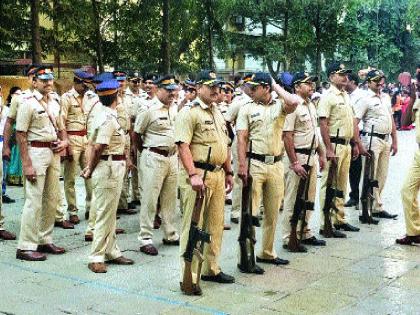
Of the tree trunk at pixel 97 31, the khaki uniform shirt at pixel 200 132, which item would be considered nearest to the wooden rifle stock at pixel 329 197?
the khaki uniform shirt at pixel 200 132

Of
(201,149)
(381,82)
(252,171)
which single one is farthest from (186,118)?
(381,82)

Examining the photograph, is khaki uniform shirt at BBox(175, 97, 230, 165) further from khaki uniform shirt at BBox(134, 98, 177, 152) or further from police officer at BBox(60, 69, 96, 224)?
police officer at BBox(60, 69, 96, 224)

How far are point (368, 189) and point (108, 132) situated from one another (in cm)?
433

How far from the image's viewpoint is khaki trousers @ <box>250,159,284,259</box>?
6957 millimetres

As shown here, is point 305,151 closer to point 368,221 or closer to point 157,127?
point 157,127

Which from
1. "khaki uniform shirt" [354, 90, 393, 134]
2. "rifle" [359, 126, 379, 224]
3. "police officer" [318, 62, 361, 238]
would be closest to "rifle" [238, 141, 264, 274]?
"police officer" [318, 62, 361, 238]

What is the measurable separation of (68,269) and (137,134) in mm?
2041

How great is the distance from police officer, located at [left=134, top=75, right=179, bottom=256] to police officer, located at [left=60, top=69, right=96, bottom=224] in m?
1.55

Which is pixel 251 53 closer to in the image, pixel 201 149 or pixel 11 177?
pixel 11 177

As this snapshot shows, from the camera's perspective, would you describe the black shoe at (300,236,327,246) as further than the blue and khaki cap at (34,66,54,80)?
Yes

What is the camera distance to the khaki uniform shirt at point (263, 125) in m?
6.94

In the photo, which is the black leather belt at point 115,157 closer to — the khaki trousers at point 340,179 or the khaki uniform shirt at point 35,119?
the khaki uniform shirt at point 35,119

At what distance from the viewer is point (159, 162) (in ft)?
26.0

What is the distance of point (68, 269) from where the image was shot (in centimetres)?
700
